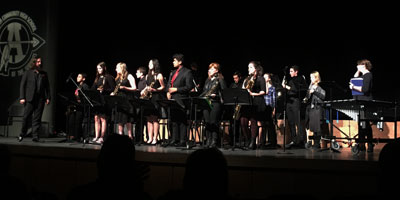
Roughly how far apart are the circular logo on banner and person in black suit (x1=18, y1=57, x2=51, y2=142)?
11.9 ft

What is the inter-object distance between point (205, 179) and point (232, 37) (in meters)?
10.1

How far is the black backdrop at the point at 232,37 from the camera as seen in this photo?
10.4 metres

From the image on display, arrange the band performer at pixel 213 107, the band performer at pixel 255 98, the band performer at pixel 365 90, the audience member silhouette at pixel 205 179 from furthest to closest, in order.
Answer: the band performer at pixel 255 98 < the band performer at pixel 213 107 < the band performer at pixel 365 90 < the audience member silhouette at pixel 205 179

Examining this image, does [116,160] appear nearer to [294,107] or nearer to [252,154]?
[252,154]

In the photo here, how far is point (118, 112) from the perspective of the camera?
29.6 ft

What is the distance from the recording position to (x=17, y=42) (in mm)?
12820

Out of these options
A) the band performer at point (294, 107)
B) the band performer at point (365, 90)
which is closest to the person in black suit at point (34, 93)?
the band performer at point (294, 107)

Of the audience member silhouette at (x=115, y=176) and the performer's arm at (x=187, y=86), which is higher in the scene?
the performer's arm at (x=187, y=86)

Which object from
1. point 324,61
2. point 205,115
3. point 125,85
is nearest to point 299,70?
point 324,61

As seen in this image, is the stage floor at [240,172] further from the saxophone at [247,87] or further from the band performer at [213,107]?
the saxophone at [247,87]

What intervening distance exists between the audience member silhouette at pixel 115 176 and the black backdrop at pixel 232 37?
6855 mm

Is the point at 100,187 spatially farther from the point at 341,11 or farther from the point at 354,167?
the point at 341,11

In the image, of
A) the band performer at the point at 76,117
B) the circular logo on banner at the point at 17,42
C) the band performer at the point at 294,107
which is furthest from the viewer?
the circular logo on banner at the point at 17,42

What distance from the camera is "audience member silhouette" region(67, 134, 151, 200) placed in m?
2.19
